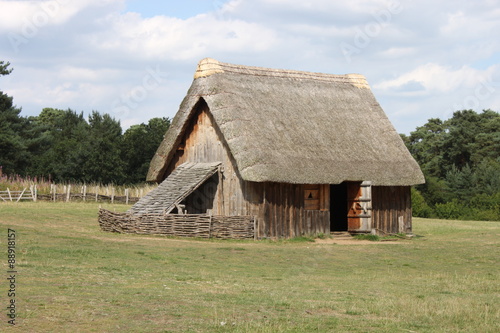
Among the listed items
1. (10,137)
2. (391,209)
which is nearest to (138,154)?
(10,137)

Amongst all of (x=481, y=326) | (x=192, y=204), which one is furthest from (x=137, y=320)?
(x=192, y=204)

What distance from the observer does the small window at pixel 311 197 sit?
98.6 feet

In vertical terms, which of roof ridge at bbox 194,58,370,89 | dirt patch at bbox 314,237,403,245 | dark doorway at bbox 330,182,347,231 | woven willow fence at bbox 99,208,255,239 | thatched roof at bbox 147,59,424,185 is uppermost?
roof ridge at bbox 194,58,370,89

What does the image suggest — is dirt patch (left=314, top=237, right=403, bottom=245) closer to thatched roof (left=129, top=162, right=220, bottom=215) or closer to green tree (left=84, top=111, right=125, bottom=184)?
thatched roof (left=129, top=162, right=220, bottom=215)

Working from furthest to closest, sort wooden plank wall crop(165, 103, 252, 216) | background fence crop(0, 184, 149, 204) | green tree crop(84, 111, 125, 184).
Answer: green tree crop(84, 111, 125, 184)
background fence crop(0, 184, 149, 204)
wooden plank wall crop(165, 103, 252, 216)

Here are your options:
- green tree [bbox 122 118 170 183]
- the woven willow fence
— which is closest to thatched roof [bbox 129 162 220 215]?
the woven willow fence

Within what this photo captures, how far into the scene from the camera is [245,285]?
52.3 ft

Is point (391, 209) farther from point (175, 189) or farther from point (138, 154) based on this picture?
point (138, 154)

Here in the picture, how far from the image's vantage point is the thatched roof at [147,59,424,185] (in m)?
28.4

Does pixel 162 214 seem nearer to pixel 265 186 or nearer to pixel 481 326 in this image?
pixel 265 186

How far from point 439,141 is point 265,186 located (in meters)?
47.2

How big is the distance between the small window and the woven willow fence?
3.11 m

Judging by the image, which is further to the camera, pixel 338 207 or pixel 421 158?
pixel 421 158

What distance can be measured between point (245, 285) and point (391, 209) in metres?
18.1
